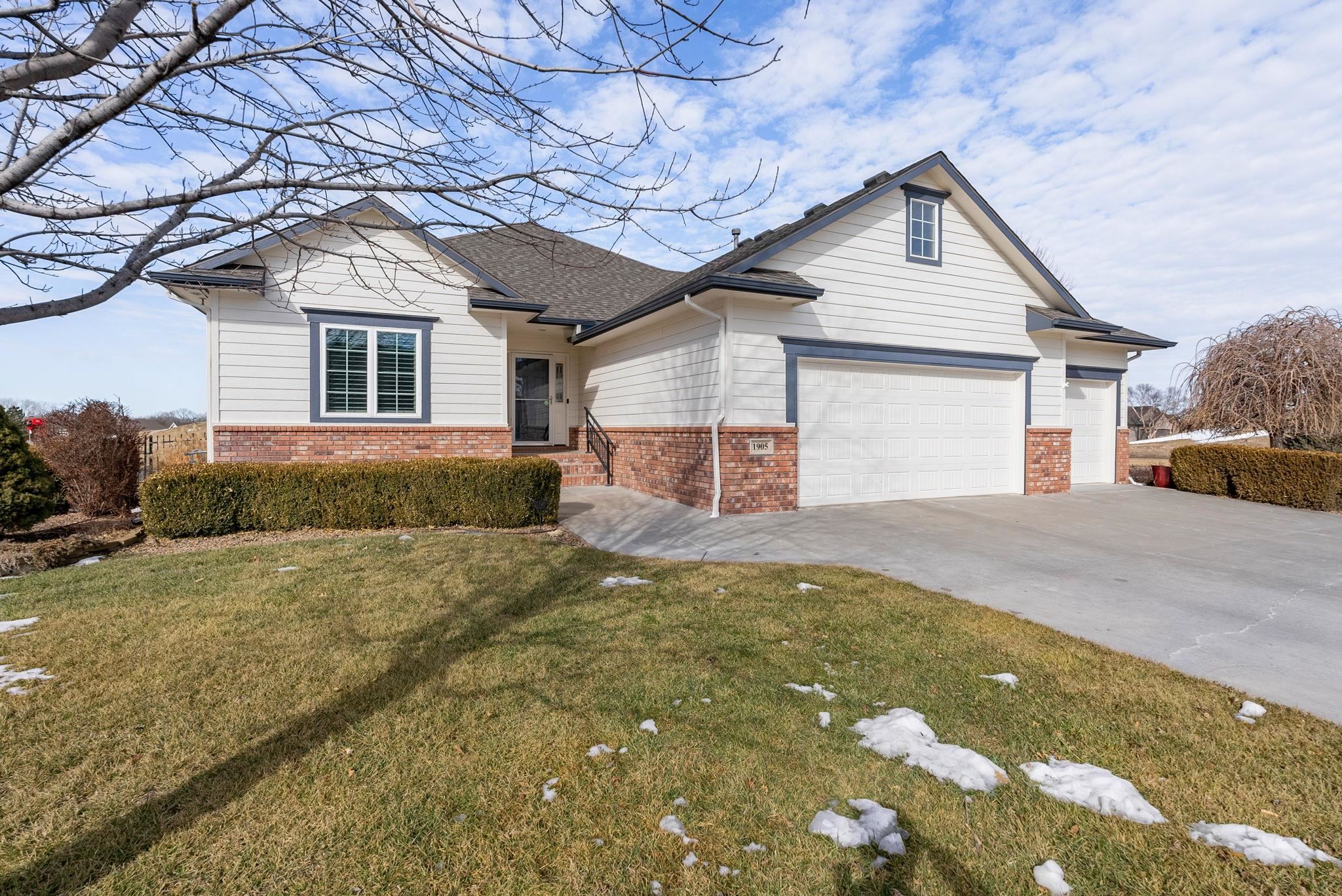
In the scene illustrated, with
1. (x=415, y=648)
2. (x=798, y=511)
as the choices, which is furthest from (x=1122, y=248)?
(x=415, y=648)

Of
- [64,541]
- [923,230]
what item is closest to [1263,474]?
[923,230]

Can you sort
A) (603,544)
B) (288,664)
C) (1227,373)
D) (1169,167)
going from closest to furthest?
(288,664)
(603,544)
(1169,167)
(1227,373)

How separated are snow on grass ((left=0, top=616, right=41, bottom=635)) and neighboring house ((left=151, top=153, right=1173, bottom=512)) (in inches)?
218

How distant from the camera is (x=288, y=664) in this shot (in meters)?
3.75

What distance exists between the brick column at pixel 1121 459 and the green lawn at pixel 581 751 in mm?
12812

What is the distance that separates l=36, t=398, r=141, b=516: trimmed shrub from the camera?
961cm

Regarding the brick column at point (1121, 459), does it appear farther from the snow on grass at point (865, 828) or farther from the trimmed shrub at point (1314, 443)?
the snow on grass at point (865, 828)

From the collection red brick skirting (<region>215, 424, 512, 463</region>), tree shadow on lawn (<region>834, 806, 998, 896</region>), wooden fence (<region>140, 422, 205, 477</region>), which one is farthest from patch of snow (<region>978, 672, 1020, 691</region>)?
wooden fence (<region>140, 422, 205, 477</region>)

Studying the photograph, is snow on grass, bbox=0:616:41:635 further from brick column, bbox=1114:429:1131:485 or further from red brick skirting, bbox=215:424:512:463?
brick column, bbox=1114:429:1131:485

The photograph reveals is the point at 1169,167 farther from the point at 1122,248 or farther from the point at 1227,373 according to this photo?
the point at 1122,248

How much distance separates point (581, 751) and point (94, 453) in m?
11.3

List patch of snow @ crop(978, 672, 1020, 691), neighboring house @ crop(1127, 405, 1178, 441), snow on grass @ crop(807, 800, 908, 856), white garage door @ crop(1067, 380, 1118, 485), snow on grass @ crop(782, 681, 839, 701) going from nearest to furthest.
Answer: snow on grass @ crop(807, 800, 908, 856) → snow on grass @ crop(782, 681, 839, 701) → patch of snow @ crop(978, 672, 1020, 691) → white garage door @ crop(1067, 380, 1118, 485) → neighboring house @ crop(1127, 405, 1178, 441)

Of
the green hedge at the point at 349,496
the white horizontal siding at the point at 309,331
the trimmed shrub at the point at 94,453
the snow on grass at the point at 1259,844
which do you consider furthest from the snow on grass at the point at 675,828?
the trimmed shrub at the point at 94,453

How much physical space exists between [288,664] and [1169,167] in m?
16.9
